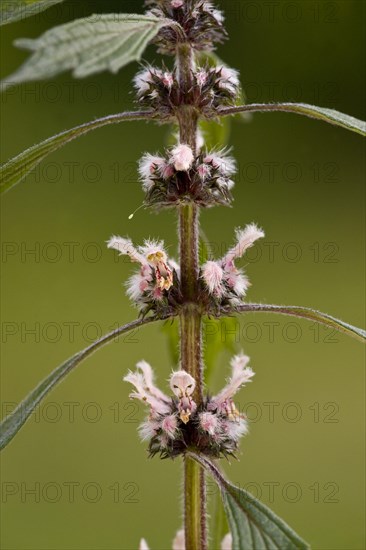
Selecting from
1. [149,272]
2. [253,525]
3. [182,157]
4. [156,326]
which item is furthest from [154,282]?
[156,326]

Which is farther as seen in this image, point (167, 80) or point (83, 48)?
point (167, 80)

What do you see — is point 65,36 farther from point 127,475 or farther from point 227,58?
point 227,58

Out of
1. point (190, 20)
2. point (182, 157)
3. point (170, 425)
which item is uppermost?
point (190, 20)

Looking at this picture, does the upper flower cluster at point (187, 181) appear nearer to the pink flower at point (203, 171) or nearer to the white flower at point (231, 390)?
the pink flower at point (203, 171)

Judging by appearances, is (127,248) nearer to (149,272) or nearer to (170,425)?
(149,272)

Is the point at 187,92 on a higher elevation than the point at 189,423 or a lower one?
higher

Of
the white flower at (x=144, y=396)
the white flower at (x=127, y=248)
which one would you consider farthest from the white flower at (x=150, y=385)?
the white flower at (x=127, y=248)
